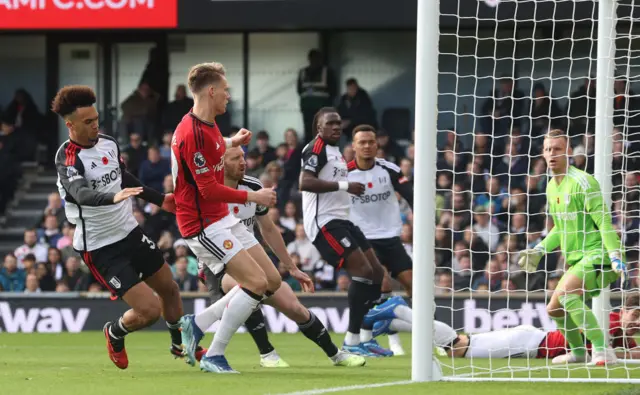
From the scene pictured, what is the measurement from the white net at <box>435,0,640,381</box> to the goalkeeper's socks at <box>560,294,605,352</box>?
0.4 inches

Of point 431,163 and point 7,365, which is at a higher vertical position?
point 431,163

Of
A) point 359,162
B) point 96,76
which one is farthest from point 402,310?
point 96,76

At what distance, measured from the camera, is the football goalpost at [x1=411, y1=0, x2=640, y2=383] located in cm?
752

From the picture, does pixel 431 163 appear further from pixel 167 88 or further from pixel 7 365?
pixel 167 88

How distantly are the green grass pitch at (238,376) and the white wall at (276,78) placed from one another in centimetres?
870

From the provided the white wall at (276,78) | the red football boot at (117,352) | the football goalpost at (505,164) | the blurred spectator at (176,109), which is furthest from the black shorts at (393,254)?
the white wall at (276,78)

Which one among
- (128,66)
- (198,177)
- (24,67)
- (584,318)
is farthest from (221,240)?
(24,67)

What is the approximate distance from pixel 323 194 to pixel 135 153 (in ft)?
28.1

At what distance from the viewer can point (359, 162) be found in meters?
11.6

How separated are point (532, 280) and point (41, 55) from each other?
10.5m

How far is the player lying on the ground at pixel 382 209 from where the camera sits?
38.1ft

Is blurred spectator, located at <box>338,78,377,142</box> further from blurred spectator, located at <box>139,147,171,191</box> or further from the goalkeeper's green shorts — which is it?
the goalkeeper's green shorts

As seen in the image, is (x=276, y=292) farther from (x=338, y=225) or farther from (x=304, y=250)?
(x=304, y=250)

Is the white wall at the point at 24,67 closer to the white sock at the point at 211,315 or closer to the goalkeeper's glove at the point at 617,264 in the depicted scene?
the white sock at the point at 211,315
